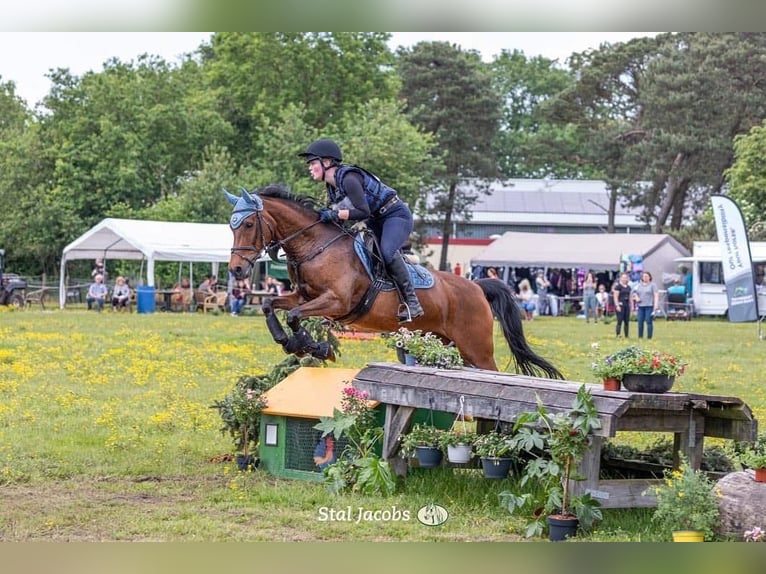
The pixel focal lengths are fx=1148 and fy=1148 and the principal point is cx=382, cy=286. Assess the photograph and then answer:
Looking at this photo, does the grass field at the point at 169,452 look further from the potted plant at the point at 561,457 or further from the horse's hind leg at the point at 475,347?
the horse's hind leg at the point at 475,347

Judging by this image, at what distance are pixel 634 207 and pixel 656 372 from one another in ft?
61.7

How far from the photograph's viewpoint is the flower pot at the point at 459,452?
6.23 metres

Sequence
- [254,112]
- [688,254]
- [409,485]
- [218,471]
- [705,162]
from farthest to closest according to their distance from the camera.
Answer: [254,112] < [688,254] < [705,162] < [218,471] < [409,485]

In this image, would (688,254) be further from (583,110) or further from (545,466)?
(545,466)

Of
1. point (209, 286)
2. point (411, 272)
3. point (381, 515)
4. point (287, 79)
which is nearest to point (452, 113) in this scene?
point (287, 79)

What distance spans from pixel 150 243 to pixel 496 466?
16.4 meters

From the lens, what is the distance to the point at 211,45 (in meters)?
31.9

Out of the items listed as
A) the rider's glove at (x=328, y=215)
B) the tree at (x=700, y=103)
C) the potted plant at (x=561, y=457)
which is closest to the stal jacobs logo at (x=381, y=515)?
the potted plant at (x=561, y=457)

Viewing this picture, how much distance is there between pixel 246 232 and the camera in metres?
7.17

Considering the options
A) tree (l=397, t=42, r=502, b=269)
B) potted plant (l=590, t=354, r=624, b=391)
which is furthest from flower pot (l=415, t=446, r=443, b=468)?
tree (l=397, t=42, r=502, b=269)

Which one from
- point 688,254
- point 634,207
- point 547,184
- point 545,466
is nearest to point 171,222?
point 547,184

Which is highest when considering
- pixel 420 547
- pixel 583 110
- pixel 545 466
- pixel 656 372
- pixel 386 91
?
pixel 386 91

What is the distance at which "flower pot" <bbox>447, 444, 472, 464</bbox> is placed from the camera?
623 centimetres

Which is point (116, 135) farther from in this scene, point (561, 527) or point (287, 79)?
point (561, 527)
